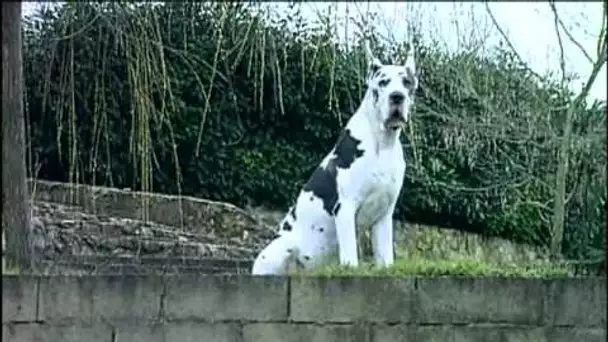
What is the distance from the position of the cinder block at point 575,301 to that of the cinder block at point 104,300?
54.6 inches

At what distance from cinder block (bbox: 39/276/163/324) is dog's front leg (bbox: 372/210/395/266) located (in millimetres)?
1051

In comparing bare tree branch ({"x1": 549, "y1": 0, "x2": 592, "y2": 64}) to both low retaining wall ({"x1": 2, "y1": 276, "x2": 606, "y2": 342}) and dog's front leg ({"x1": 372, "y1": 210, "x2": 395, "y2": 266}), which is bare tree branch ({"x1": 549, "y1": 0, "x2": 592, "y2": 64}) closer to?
dog's front leg ({"x1": 372, "y1": 210, "x2": 395, "y2": 266})

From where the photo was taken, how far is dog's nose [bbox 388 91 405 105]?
4297mm

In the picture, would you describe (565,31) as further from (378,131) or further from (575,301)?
(575,301)

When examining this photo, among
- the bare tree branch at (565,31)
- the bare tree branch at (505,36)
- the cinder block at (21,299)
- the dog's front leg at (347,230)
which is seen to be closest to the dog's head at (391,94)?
the dog's front leg at (347,230)

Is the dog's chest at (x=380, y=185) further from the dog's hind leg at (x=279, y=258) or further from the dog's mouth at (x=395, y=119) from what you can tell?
the dog's hind leg at (x=279, y=258)

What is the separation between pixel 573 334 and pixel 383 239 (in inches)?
39.6

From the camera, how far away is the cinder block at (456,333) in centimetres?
384

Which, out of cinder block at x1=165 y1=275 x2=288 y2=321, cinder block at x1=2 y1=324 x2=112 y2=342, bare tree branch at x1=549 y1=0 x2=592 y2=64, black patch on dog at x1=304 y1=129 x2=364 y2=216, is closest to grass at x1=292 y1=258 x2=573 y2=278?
cinder block at x1=165 y1=275 x2=288 y2=321

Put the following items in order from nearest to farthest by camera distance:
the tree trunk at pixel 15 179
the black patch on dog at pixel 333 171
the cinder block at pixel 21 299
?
1. the cinder block at pixel 21 299
2. the tree trunk at pixel 15 179
3. the black patch on dog at pixel 333 171

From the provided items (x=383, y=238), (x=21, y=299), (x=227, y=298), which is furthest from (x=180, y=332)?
(x=383, y=238)

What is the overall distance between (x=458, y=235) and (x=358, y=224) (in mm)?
5347

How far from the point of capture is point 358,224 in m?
4.52

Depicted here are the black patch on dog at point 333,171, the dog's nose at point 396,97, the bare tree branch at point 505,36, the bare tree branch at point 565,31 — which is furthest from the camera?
the bare tree branch at point 505,36
